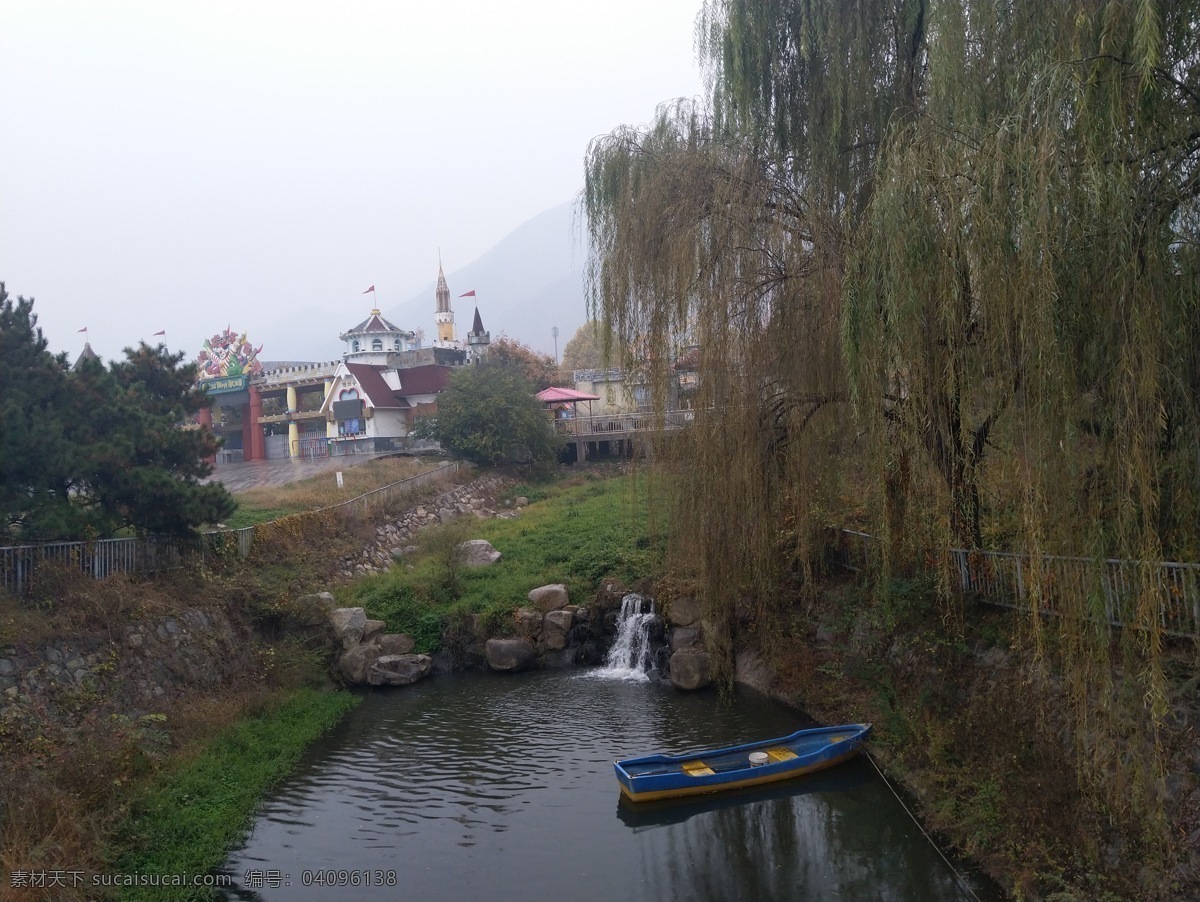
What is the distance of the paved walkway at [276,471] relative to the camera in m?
29.9

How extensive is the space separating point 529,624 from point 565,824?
8.13 m

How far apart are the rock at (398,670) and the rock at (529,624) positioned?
1.95 metres

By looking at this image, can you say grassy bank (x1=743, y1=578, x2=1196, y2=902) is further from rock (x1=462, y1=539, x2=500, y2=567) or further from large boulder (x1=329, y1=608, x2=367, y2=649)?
rock (x1=462, y1=539, x2=500, y2=567)

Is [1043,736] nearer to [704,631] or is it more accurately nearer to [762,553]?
[762,553]

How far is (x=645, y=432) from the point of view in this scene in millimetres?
12172

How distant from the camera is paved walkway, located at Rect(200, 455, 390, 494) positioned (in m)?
29.9

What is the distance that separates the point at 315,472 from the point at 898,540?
80.3ft

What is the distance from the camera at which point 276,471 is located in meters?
33.0

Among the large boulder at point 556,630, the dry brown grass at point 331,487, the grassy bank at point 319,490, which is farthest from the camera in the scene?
the dry brown grass at point 331,487

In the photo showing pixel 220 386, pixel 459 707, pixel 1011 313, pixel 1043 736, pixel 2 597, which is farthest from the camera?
pixel 220 386

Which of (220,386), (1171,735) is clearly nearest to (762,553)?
(1171,735)

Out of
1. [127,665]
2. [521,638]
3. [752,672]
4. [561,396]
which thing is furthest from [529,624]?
[561,396]

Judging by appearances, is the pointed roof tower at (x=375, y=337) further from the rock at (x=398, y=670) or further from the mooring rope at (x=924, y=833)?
the mooring rope at (x=924, y=833)

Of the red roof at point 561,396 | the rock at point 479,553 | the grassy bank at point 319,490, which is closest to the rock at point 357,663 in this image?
the rock at point 479,553
